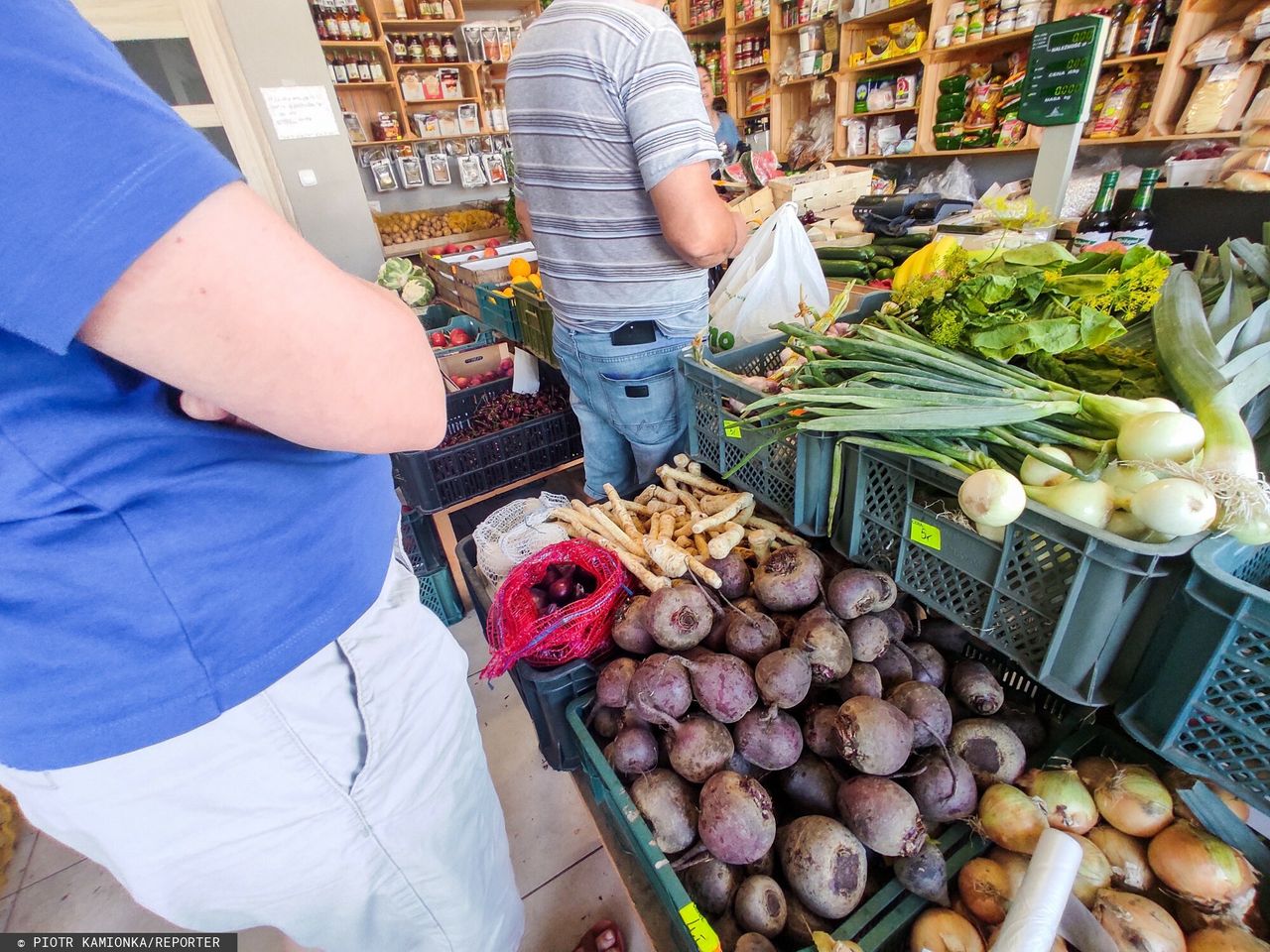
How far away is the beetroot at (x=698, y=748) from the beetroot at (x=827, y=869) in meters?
0.14

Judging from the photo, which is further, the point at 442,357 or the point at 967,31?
the point at 967,31

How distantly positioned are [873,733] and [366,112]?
247 inches

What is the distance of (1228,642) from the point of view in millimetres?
572

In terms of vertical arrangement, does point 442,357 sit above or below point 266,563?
below

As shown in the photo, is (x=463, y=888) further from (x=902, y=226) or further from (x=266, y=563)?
(x=902, y=226)

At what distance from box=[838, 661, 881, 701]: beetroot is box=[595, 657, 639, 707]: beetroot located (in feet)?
1.05

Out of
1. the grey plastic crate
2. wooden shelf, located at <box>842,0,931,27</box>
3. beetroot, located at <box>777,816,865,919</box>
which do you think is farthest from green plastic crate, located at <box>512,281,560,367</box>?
wooden shelf, located at <box>842,0,931,27</box>

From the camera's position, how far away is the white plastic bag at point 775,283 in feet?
5.05

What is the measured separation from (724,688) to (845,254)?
5.29ft

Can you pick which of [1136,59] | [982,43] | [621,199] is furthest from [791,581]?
[982,43]

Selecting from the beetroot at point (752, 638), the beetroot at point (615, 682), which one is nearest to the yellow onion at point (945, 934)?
the beetroot at point (752, 638)

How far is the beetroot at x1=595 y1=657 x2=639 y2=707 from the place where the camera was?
3.14ft

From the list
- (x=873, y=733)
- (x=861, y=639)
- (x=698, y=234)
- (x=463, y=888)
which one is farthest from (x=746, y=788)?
(x=698, y=234)

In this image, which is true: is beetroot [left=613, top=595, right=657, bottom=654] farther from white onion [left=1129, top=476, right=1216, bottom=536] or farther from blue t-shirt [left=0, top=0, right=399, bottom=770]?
white onion [left=1129, top=476, right=1216, bottom=536]
